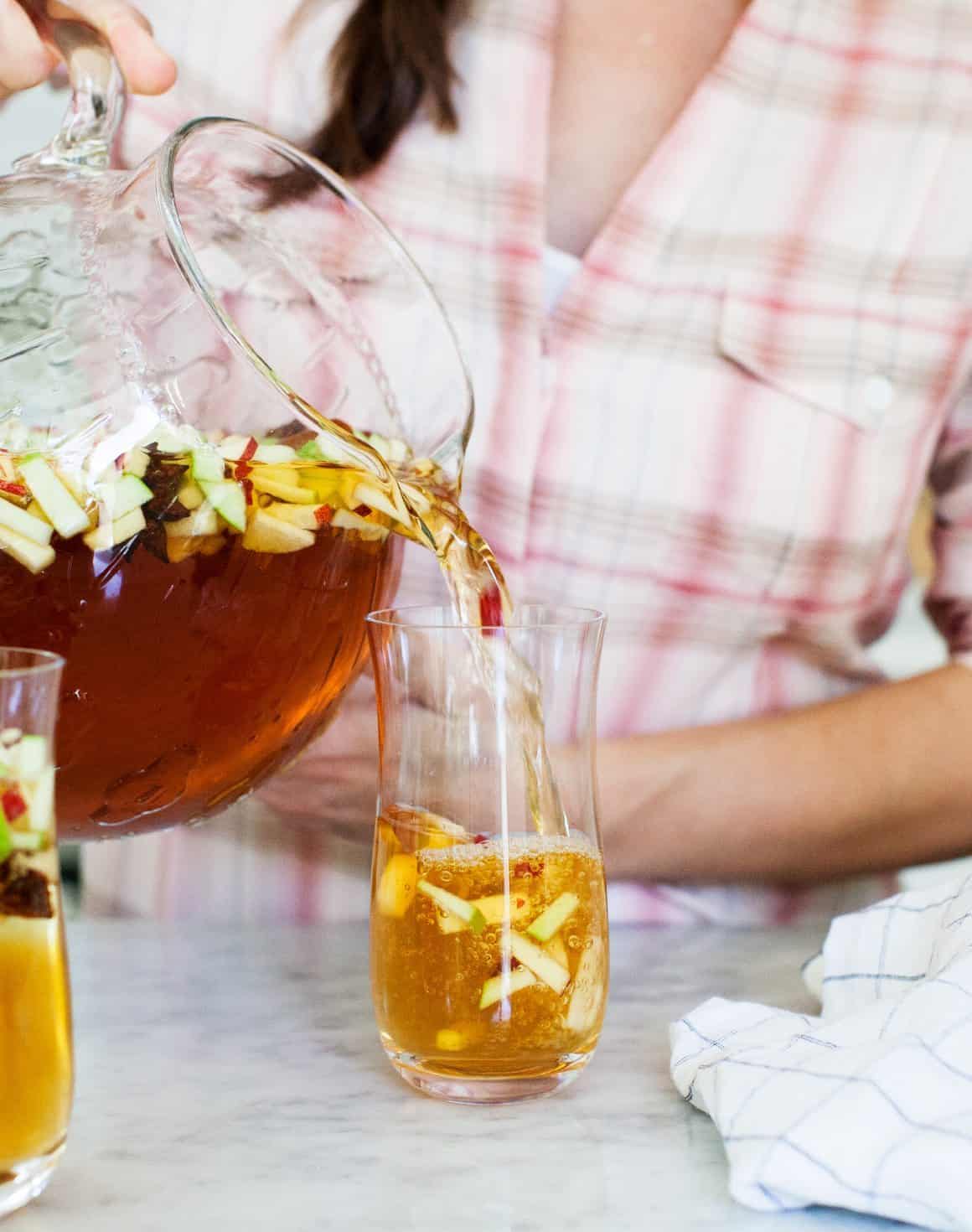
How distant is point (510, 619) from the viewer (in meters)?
0.74

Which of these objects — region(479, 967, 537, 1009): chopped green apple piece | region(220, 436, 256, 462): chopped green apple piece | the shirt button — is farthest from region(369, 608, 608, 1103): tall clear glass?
the shirt button

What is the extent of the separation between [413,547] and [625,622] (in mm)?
210

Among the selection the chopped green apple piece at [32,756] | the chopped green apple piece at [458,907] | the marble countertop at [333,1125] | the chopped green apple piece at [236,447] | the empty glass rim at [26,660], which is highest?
the chopped green apple piece at [236,447]

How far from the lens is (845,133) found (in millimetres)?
1221

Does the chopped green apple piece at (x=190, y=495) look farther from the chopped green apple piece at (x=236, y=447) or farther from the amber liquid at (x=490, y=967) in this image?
the amber liquid at (x=490, y=967)

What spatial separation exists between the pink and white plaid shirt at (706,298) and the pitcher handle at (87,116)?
48cm

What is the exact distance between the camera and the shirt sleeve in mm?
1262

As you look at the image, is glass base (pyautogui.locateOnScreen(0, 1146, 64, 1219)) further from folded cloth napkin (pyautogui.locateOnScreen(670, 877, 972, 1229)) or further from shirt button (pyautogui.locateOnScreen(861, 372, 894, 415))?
shirt button (pyautogui.locateOnScreen(861, 372, 894, 415))

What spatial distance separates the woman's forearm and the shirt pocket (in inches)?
4.6

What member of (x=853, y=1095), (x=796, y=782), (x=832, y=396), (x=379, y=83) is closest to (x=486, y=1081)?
(x=853, y=1095)

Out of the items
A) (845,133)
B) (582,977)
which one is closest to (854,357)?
(845,133)

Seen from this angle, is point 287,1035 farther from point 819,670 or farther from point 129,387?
point 819,670

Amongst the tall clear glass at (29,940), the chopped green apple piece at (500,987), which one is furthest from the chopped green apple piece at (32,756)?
the chopped green apple piece at (500,987)

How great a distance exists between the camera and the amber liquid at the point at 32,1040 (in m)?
0.50
